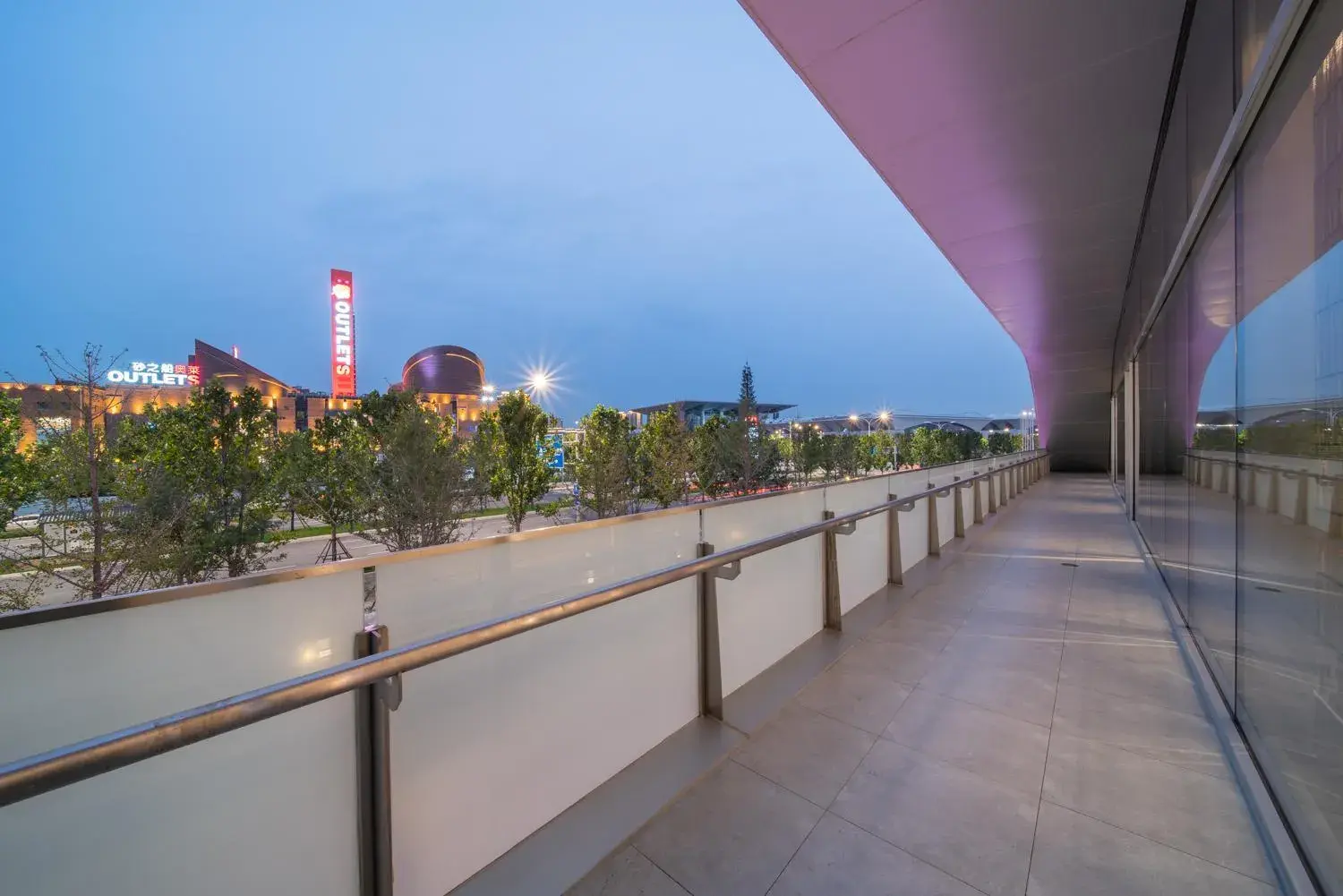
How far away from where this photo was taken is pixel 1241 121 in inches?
98.7

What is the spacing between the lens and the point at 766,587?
323 cm

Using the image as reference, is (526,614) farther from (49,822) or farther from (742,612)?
(742,612)

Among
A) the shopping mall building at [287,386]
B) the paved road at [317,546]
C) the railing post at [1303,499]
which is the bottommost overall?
the paved road at [317,546]

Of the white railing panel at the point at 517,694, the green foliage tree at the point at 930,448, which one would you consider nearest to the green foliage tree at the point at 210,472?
the white railing panel at the point at 517,694

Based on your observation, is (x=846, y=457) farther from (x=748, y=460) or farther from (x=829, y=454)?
(x=748, y=460)

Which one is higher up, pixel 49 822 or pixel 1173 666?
pixel 49 822

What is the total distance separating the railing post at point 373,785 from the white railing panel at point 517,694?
7 centimetres

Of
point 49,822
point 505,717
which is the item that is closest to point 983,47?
point 505,717

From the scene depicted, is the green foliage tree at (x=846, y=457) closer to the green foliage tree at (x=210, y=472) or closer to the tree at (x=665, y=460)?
the tree at (x=665, y=460)

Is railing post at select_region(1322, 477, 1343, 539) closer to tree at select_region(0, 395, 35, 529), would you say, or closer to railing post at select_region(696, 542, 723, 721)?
railing post at select_region(696, 542, 723, 721)

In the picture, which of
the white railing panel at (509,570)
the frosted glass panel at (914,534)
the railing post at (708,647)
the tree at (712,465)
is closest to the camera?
the white railing panel at (509,570)

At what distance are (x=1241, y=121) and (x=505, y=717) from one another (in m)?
3.87

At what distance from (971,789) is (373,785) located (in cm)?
213

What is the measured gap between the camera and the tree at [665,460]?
28.2m
